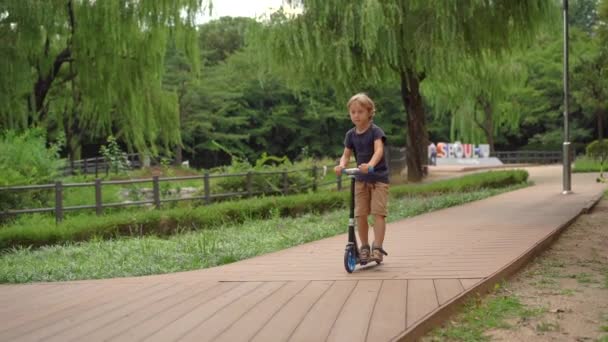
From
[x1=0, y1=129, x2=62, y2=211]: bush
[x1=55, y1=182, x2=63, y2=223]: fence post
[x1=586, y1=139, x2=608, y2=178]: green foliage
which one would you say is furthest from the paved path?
[x1=586, y1=139, x2=608, y2=178]: green foliage

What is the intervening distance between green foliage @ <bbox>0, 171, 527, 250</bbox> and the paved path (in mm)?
5012

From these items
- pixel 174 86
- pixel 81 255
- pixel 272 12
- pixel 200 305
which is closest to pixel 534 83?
pixel 174 86

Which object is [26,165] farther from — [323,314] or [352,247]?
[323,314]

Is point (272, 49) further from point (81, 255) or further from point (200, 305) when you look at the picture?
point (200, 305)

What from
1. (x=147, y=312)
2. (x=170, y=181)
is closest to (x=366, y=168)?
(x=147, y=312)

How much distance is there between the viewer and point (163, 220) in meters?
13.7

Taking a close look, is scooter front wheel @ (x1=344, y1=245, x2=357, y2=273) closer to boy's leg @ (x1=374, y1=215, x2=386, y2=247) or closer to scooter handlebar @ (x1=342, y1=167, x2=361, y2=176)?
boy's leg @ (x1=374, y1=215, x2=386, y2=247)

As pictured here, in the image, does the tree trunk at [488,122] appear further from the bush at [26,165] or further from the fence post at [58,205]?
the fence post at [58,205]

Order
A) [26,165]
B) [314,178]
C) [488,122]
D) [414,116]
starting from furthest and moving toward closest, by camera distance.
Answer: [488,122] < [414,116] < [314,178] < [26,165]

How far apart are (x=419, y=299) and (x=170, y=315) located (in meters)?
1.59

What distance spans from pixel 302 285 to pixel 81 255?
4.78 meters

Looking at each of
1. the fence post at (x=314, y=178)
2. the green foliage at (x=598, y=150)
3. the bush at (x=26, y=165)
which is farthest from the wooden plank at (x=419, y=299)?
the green foliage at (x=598, y=150)

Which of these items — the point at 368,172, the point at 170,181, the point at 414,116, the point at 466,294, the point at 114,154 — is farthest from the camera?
the point at 414,116

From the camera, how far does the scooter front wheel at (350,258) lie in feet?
20.5
